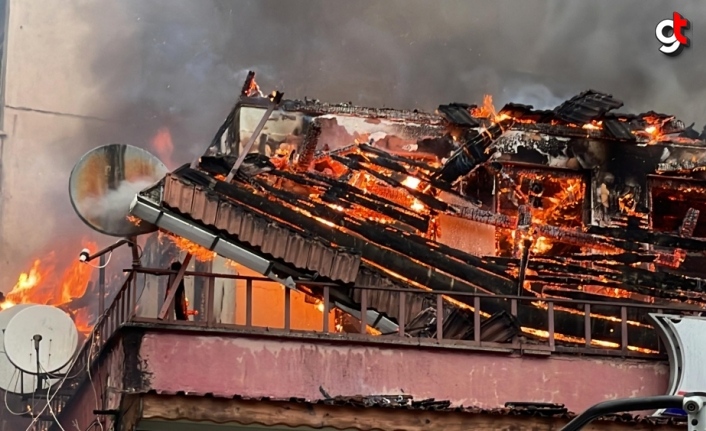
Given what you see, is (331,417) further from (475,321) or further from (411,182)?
(411,182)

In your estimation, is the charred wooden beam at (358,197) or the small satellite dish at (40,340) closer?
the small satellite dish at (40,340)

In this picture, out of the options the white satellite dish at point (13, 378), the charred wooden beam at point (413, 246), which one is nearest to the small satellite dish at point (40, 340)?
the white satellite dish at point (13, 378)

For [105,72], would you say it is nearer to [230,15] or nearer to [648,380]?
[230,15]

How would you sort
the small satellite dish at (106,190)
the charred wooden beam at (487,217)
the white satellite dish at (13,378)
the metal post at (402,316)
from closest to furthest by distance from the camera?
1. the metal post at (402,316)
2. the small satellite dish at (106,190)
3. the charred wooden beam at (487,217)
4. the white satellite dish at (13,378)

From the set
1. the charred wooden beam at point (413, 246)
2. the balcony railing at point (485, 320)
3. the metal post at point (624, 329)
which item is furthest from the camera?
the charred wooden beam at point (413, 246)

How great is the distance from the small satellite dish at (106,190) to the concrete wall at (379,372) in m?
2.61

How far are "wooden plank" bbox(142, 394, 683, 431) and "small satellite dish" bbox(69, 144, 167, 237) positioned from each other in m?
4.69

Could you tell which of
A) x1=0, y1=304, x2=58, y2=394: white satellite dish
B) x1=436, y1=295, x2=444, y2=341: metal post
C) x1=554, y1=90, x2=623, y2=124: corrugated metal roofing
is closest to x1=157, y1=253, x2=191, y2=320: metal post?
x1=436, y1=295, x2=444, y2=341: metal post

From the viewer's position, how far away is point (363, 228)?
25.5 meters

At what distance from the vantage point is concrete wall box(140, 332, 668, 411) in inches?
803

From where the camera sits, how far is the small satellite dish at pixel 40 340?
26391 mm

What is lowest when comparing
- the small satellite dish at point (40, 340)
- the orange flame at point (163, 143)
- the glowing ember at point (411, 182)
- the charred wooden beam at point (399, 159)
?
the small satellite dish at point (40, 340)

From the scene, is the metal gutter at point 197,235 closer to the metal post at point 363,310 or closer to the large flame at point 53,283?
the metal post at point 363,310

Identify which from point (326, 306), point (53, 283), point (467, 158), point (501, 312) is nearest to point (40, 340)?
point (326, 306)
